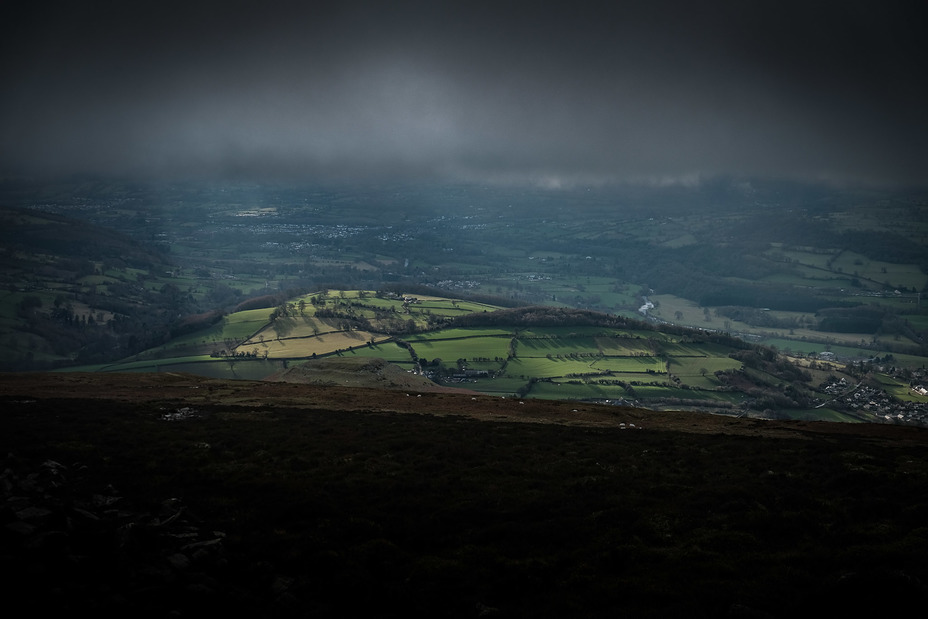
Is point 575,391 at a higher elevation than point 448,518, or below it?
below

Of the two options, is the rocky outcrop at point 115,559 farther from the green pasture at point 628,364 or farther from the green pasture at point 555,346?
the green pasture at point 555,346

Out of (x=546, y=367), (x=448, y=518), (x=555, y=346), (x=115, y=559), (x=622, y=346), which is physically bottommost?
(x=546, y=367)

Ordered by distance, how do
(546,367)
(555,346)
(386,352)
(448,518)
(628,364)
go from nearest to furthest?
(448,518), (546,367), (628,364), (386,352), (555,346)

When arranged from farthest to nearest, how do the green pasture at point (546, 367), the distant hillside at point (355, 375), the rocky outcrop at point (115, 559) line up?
the green pasture at point (546, 367) → the distant hillside at point (355, 375) → the rocky outcrop at point (115, 559)

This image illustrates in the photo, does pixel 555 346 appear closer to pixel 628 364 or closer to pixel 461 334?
pixel 628 364

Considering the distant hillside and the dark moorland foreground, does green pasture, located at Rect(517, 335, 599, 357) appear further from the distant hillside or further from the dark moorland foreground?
the dark moorland foreground

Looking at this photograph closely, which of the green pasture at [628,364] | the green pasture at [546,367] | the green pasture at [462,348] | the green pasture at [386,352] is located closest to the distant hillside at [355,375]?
the green pasture at [386,352]

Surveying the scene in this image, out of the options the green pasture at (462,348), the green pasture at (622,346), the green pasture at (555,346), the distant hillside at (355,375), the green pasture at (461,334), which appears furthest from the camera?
the green pasture at (461,334)

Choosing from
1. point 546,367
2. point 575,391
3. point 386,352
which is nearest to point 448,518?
point 575,391

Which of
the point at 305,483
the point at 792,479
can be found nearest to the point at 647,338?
the point at 792,479
